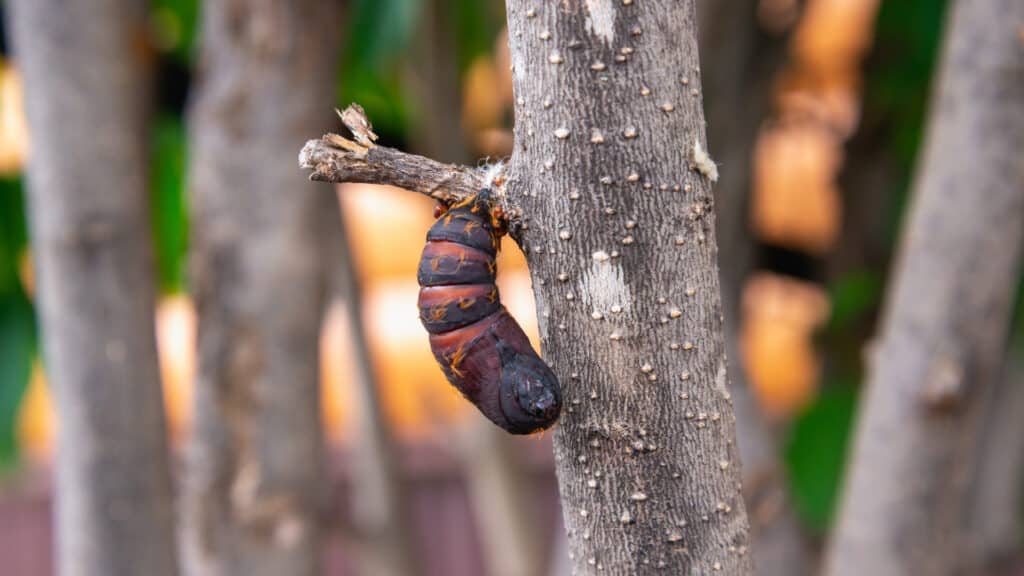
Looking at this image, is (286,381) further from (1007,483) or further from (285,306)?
(1007,483)

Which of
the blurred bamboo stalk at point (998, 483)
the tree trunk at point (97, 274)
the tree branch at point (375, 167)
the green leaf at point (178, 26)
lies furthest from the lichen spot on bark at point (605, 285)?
the blurred bamboo stalk at point (998, 483)

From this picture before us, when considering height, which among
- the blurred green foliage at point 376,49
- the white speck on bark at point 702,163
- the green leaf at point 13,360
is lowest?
the green leaf at point 13,360

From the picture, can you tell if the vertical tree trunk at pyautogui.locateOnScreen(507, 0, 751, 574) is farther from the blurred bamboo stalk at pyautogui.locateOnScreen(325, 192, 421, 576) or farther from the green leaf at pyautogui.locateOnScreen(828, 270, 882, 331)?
the green leaf at pyautogui.locateOnScreen(828, 270, 882, 331)

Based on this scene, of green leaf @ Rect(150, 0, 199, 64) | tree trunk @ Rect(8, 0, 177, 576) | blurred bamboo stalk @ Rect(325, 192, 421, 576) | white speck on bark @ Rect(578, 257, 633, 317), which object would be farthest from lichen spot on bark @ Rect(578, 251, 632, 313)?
green leaf @ Rect(150, 0, 199, 64)

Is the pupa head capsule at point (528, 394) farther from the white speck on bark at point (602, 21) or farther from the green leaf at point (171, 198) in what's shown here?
the green leaf at point (171, 198)

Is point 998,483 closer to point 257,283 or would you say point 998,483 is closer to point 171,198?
point 257,283

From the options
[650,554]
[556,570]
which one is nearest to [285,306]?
[556,570]
